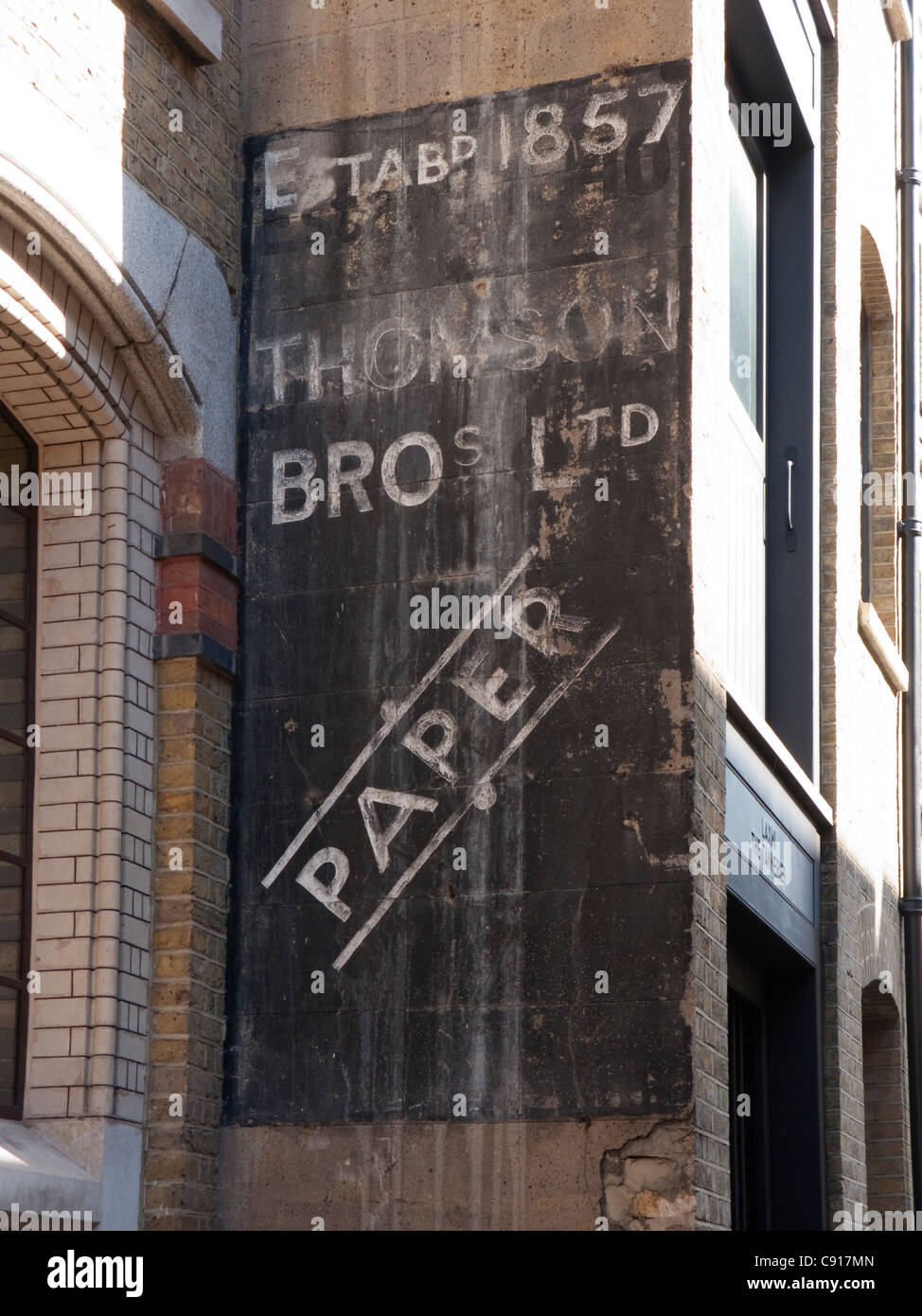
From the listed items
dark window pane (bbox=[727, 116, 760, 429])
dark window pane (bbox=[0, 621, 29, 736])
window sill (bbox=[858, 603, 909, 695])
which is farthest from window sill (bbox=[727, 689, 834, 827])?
dark window pane (bbox=[0, 621, 29, 736])

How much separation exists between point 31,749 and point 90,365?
60.3 inches

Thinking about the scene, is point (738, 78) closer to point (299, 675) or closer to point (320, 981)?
point (299, 675)

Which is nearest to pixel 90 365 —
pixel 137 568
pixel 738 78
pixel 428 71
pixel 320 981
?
pixel 137 568

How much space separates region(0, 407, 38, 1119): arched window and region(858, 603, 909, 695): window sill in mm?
5834

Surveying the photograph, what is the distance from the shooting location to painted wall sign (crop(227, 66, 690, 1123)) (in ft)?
22.9

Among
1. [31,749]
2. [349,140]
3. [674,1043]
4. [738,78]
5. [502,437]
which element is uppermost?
[738,78]

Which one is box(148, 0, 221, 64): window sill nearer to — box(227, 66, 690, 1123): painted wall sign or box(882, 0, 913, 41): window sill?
Result: box(227, 66, 690, 1123): painted wall sign

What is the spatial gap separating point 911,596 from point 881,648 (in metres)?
0.99

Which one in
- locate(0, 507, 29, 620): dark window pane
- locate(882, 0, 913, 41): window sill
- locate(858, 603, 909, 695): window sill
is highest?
locate(882, 0, 913, 41): window sill

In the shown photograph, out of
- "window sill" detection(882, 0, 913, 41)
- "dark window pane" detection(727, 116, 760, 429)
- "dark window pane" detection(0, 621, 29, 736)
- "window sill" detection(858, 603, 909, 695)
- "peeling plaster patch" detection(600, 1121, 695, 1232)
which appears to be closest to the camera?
"peeling plaster patch" detection(600, 1121, 695, 1232)

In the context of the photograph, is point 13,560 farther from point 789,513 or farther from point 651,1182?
point 789,513

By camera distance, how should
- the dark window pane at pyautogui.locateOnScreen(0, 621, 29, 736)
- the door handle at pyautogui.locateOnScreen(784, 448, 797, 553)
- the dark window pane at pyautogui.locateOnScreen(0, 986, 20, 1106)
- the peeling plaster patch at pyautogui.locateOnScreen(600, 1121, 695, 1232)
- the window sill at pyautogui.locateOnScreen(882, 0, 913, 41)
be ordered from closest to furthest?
1. the peeling plaster patch at pyautogui.locateOnScreen(600, 1121, 695, 1232)
2. the dark window pane at pyautogui.locateOnScreen(0, 986, 20, 1106)
3. the dark window pane at pyautogui.locateOnScreen(0, 621, 29, 736)
4. the door handle at pyautogui.locateOnScreen(784, 448, 797, 553)
5. the window sill at pyautogui.locateOnScreen(882, 0, 913, 41)

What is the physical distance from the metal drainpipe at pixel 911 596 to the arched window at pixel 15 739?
6.91m

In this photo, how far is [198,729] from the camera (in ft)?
24.1
